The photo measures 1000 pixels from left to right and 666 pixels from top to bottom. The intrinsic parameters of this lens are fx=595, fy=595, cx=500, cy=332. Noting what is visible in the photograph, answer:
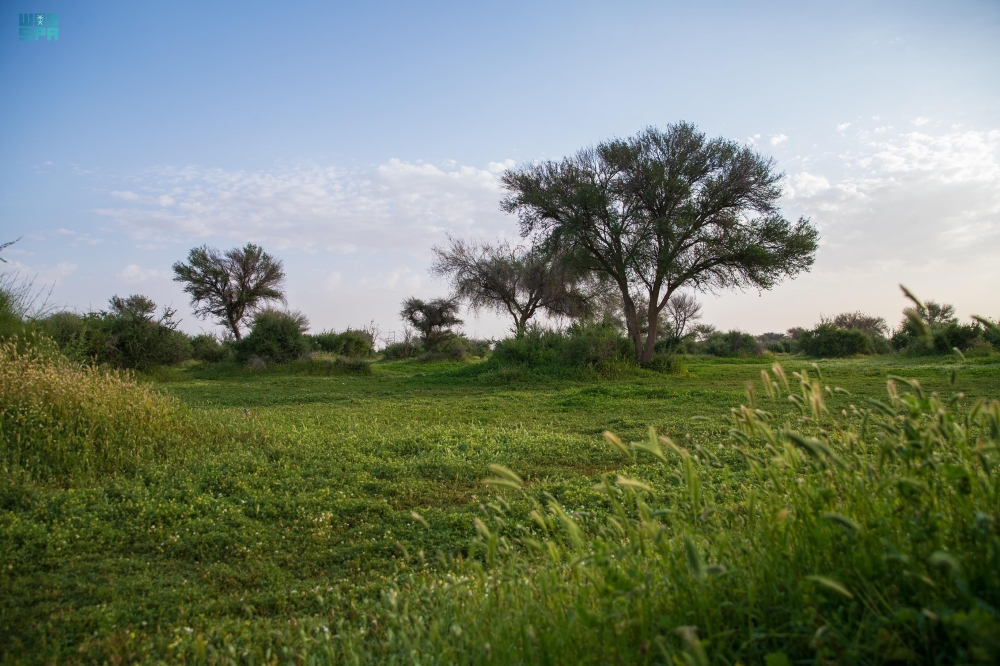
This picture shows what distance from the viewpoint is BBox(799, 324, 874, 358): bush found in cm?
3034

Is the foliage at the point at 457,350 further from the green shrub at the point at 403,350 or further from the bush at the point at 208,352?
the bush at the point at 208,352

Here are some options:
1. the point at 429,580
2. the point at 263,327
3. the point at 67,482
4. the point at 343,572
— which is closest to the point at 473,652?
the point at 429,580

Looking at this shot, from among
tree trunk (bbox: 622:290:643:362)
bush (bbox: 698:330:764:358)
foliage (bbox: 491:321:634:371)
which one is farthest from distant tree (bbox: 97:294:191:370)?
bush (bbox: 698:330:764:358)

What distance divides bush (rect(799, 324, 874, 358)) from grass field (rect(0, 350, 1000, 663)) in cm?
2464

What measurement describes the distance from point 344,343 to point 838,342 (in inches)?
999

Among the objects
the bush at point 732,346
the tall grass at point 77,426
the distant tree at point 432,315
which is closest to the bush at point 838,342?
the bush at point 732,346

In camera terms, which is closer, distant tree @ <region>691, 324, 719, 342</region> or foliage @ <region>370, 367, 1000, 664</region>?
foliage @ <region>370, 367, 1000, 664</region>

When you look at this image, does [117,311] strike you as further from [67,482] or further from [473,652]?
[473,652]

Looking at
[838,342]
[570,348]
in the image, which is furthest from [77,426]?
[838,342]

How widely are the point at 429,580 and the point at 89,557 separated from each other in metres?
2.45

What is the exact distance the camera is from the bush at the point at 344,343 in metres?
30.2

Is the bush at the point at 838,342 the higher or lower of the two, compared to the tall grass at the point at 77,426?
higher

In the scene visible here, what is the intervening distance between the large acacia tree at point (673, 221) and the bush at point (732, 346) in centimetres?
1563

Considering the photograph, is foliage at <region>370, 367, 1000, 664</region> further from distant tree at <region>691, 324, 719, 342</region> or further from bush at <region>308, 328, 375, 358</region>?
distant tree at <region>691, 324, 719, 342</region>
